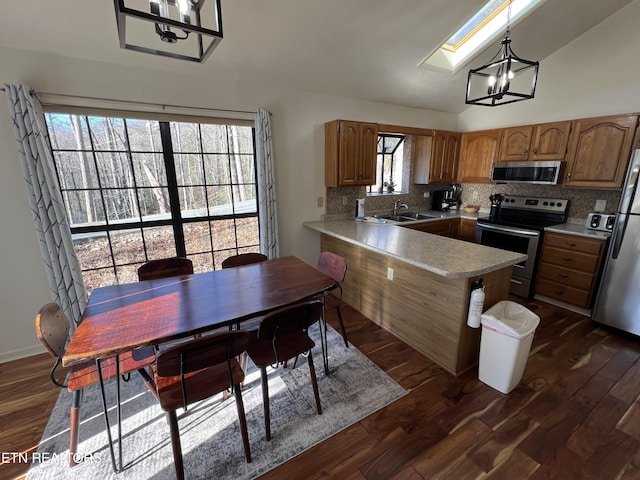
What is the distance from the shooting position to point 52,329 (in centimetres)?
143

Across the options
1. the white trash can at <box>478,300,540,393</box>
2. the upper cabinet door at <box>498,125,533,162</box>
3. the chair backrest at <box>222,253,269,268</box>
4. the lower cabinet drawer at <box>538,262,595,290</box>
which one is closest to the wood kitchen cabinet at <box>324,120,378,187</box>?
the chair backrest at <box>222,253,269,268</box>

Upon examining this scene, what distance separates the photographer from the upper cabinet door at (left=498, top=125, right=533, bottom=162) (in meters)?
3.44

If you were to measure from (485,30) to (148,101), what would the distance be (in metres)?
3.40

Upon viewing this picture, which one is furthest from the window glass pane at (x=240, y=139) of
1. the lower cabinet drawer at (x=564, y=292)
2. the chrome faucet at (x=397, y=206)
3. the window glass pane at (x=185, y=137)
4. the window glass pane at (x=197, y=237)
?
the lower cabinet drawer at (x=564, y=292)

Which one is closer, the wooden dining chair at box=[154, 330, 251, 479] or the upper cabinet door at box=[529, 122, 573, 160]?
the wooden dining chair at box=[154, 330, 251, 479]

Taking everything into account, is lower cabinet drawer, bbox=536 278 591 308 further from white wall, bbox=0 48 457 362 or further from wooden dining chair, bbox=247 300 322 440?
wooden dining chair, bbox=247 300 322 440

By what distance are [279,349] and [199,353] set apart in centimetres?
58

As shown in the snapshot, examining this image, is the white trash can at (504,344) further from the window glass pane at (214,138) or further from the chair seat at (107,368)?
the window glass pane at (214,138)

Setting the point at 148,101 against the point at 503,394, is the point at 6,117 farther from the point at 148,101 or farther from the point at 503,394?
the point at 503,394

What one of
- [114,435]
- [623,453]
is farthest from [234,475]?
[623,453]

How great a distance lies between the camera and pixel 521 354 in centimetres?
190

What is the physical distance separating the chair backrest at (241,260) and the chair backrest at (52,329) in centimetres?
108

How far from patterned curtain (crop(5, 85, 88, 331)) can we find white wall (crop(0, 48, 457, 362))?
6.7 inches

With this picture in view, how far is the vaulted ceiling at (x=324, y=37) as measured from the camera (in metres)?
1.92
